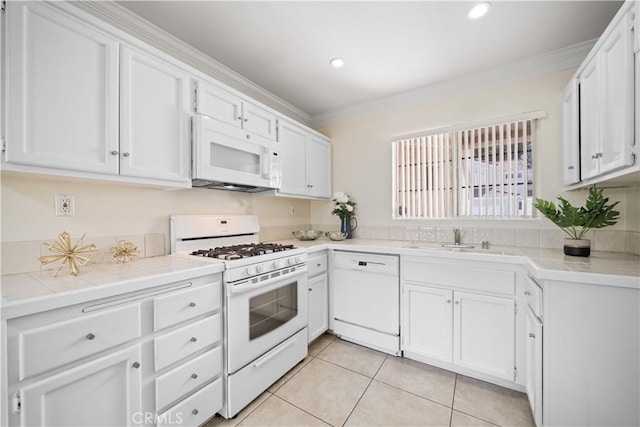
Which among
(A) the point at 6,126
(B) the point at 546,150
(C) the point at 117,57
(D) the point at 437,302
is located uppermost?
(C) the point at 117,57

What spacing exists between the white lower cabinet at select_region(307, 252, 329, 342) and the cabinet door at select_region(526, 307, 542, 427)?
5.24 feet

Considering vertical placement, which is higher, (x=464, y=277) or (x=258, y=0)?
(x=258, y=0)

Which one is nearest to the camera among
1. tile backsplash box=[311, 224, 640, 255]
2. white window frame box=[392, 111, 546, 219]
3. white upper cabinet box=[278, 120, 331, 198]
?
tile backsplash box=[311, 224, 640, 255]

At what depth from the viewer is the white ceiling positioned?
167 centimetres

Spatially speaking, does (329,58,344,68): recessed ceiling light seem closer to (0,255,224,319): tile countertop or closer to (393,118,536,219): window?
(393,118,536,219): window

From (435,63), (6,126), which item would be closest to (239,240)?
(6,126)

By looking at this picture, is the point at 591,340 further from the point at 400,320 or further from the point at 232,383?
the point at 232,383

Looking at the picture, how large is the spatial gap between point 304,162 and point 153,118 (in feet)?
5.12

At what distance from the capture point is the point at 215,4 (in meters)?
1.64

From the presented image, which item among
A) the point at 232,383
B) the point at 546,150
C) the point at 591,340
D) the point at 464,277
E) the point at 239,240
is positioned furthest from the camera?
the point at 239,240

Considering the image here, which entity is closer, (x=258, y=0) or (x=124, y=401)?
(x=124, y=401)

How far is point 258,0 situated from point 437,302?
2.51 meters

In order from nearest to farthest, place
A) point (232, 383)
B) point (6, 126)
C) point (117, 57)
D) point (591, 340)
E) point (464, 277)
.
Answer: point (6, 126) → point (591, 340) → point (117, 57) → point (232, 383) → point (464, 277)

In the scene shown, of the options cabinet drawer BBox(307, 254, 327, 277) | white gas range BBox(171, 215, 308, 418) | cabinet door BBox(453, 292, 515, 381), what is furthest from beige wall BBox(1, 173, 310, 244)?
cabinet door BBox(453, 292, 515, 381)
